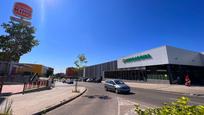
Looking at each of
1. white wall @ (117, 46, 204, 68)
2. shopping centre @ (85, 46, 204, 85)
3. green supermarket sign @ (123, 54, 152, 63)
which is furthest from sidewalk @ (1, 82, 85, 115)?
green supermarket sign @ (123, 54, 152, 63)

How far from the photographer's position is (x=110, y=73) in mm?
59469

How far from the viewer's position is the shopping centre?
3206 cm

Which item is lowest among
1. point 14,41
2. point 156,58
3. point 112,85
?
point 112,85

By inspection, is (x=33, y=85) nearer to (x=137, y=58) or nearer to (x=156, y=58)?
(x=156, y=58)

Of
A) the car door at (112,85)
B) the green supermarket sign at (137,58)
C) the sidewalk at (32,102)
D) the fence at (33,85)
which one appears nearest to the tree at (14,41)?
the sidewalk at (32,102)

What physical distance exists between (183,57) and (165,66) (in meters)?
5.28

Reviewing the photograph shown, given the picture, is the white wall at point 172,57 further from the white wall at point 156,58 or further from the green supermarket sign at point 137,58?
the green supermarket sign at point 137,58

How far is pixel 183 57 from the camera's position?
34312mm

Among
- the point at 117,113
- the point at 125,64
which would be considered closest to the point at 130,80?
the point at 125,64

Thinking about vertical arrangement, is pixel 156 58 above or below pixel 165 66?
above

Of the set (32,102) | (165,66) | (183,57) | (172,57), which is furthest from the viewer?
(183,57)

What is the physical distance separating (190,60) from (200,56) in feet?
15.4

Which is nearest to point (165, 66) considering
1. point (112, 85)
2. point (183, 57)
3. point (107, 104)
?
point (183, 57)

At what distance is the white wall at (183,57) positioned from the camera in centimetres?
3194
